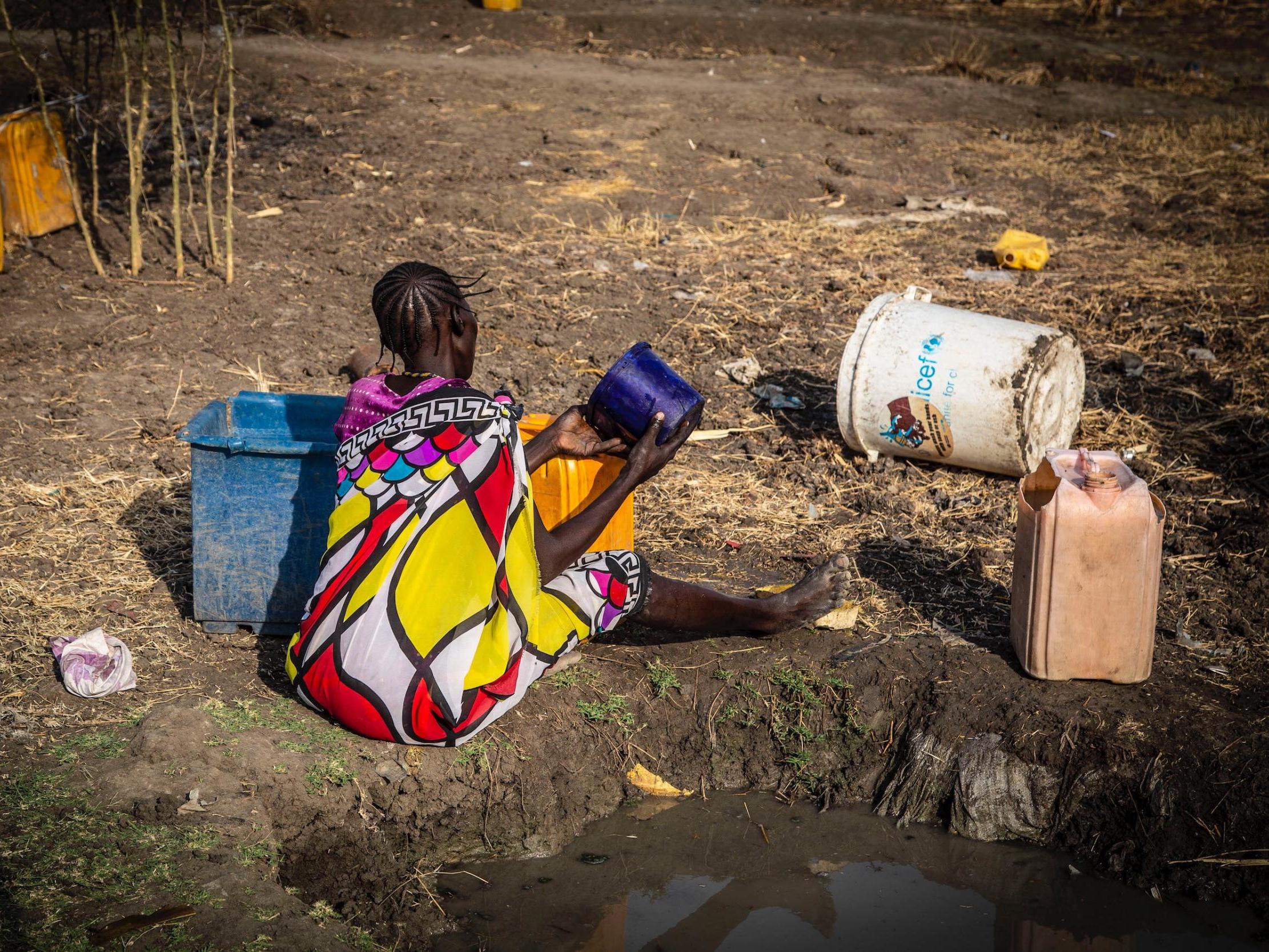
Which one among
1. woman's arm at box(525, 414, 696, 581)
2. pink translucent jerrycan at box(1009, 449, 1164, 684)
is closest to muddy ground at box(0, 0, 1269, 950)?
pink translucent jerrycan at box(1009, 449, 1164, 684)

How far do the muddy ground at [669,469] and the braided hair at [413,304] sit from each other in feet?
3.58

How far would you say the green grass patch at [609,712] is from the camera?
11.2ft

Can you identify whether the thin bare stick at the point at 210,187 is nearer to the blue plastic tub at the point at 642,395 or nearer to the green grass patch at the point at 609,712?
the blue plastic tub at the point at 642,395

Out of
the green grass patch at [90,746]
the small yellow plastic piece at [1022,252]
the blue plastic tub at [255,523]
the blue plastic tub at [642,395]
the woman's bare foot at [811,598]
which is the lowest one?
the green grass patch at [90,746]

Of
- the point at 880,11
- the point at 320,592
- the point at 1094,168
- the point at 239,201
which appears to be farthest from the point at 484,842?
the point at 880,11

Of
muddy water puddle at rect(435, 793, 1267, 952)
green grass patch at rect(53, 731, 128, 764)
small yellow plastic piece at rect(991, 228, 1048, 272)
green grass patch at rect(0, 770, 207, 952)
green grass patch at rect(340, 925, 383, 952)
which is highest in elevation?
small yellow plastic piece at rect(991, 228, 1048, 272)

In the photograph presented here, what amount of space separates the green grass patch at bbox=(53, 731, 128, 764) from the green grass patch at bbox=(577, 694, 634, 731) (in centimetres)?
125

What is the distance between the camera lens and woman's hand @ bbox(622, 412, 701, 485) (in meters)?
3.29

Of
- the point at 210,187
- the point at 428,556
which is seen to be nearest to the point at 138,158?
the point at 210,187

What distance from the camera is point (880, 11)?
13.5 m

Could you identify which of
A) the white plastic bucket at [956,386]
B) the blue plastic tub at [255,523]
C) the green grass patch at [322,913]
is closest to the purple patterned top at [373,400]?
the blue plastic tub at [255,523]

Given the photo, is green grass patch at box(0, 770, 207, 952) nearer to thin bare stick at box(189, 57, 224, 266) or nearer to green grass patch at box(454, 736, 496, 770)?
green grass patch at box(454, 736, 496, 770)

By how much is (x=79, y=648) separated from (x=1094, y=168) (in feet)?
25.9

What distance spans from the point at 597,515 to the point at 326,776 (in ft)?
3.26
